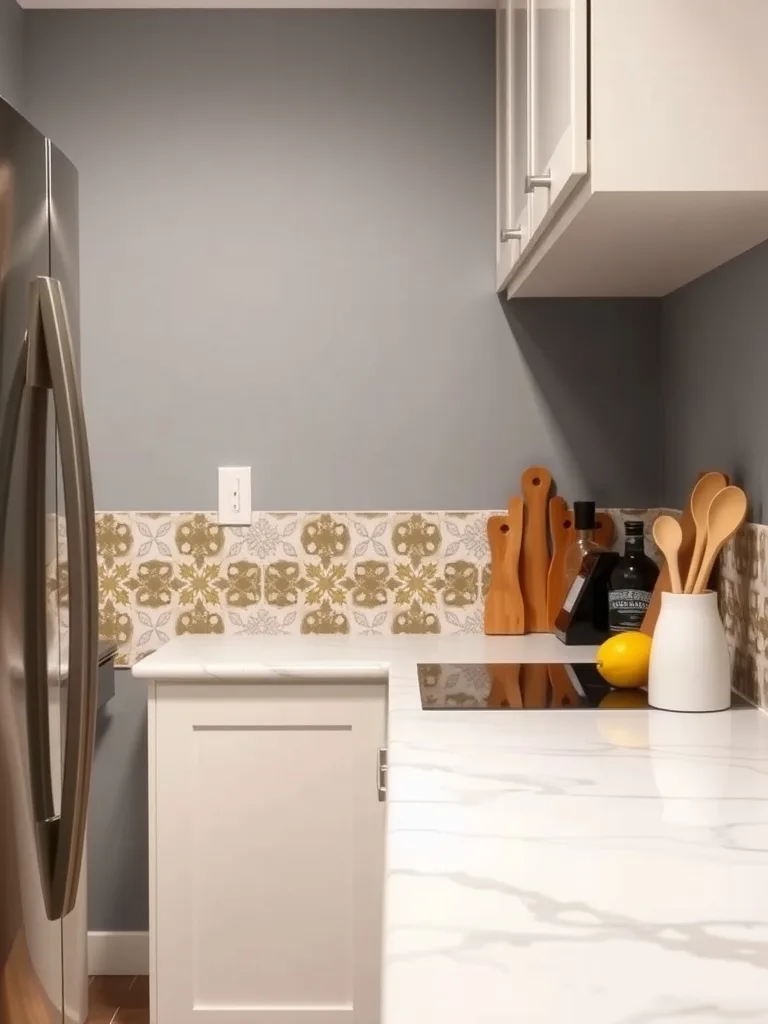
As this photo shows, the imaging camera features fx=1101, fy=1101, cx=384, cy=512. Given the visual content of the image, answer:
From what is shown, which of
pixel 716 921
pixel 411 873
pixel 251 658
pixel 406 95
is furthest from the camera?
pixel 406 95

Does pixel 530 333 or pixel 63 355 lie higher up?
pixel 530 333

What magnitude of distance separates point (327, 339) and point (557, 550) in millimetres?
721

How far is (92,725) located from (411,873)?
39 centimetres

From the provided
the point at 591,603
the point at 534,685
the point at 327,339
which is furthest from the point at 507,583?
the point at 327,339

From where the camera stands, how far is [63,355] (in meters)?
1.11

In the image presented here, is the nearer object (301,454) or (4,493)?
(4,493)

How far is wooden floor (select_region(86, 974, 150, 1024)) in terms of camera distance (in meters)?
2.38

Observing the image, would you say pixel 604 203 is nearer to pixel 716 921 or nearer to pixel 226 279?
pixel 716 921

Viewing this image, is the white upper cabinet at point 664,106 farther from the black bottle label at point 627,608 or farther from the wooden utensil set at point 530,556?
the wooden utensil set at point 530,556

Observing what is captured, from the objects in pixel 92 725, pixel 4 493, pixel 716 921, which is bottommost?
pixel 716 921

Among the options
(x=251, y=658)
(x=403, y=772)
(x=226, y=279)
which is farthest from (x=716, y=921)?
(x=226, y=279)

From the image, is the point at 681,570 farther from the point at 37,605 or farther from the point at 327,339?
the point at 37,605

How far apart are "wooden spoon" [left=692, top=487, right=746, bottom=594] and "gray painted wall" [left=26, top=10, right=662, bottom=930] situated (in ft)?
2.54

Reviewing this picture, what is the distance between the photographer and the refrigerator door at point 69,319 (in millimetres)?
1192
